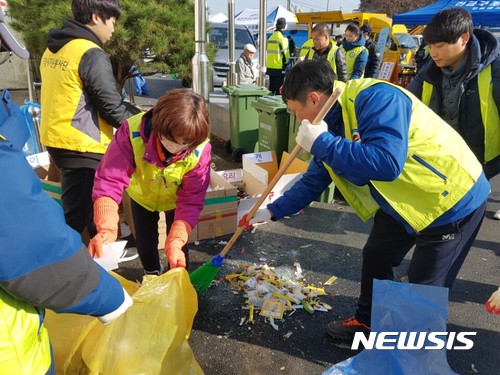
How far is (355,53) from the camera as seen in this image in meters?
6.75

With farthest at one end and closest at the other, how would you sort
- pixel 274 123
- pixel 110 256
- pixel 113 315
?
pixel 274 123
pixel 110 256
pixel 113 315

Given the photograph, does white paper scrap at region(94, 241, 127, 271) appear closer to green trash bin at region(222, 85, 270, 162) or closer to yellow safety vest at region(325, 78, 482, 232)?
yellow safety vest at region(325, 78, 482, 232)

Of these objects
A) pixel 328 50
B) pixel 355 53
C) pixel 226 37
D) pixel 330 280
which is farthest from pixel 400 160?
pixel 226 37

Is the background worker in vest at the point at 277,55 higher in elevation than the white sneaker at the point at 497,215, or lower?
higher

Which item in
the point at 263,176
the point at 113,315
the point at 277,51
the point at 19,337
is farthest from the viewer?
the point at 277,51

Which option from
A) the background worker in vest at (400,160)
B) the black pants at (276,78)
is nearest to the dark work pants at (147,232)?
the background worker in vest at (400,160)

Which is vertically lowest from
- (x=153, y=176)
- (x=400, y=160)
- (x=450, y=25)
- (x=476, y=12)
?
(x=153, y=176)

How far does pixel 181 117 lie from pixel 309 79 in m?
0.61

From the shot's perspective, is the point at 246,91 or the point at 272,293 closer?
Answer: the point at 272,293

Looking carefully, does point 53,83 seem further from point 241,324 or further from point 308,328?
point 308,328

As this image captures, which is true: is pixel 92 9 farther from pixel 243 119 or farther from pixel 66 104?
pixel 243 119

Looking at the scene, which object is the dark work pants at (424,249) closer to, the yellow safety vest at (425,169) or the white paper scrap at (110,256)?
the yellow safety vest at (425,169)

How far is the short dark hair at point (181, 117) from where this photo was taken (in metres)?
1.75

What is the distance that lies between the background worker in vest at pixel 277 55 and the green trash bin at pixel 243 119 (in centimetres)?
294
